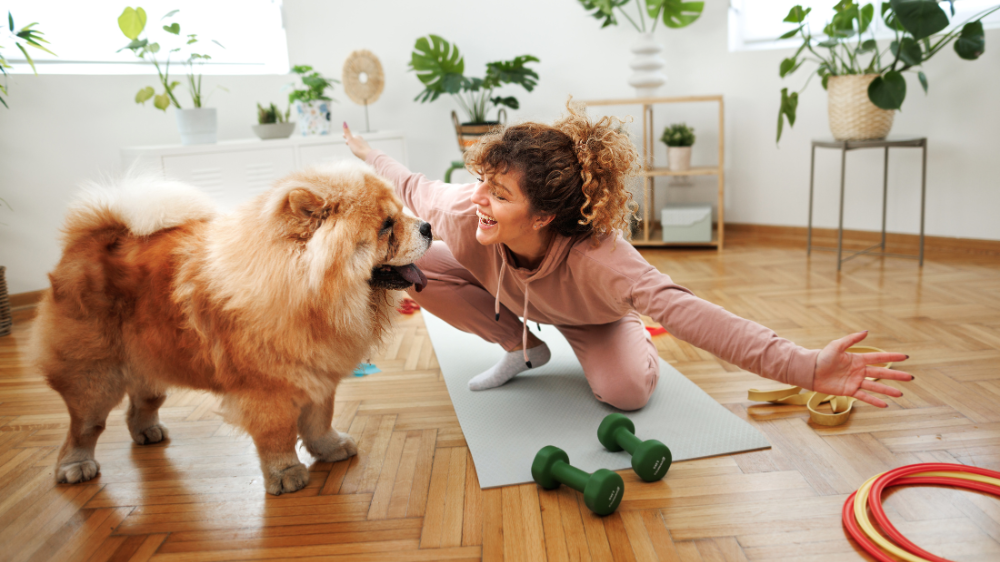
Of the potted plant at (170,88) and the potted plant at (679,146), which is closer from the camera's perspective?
the potted plant at (170,88)

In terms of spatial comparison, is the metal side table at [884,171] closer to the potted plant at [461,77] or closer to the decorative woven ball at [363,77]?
the potted plant at [461,77]

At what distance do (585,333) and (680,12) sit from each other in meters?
2.89

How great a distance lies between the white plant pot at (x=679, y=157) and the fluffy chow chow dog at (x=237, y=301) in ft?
9.75

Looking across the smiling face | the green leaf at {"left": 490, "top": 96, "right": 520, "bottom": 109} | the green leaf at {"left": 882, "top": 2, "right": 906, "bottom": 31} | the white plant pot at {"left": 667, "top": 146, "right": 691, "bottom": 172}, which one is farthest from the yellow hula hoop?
the green leaf at {"left": 490, "top": 96, "right": 520, "bottom": 109}

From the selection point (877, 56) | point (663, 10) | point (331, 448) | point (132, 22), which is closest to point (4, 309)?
point (132, 22)

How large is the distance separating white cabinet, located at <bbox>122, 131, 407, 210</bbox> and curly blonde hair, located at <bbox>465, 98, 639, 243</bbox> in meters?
2.20

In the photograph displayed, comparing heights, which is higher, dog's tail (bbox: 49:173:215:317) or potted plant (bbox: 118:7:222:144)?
potted plant (bbox: 118:7:222:144)

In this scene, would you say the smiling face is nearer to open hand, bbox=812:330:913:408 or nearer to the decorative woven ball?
open hand, bbox=812:330:913:408

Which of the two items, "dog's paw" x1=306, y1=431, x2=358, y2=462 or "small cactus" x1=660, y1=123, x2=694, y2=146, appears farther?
"small cactus" x1=660, y1=123, x2=694, y2=146

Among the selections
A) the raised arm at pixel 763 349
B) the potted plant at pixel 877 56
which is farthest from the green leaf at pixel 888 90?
the raised arm at pixel 763 349

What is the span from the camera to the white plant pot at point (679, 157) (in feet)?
13.7

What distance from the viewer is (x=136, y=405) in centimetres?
196

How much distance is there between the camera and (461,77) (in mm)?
4152

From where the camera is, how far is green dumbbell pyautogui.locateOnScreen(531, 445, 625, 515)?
1438 millimetres
